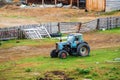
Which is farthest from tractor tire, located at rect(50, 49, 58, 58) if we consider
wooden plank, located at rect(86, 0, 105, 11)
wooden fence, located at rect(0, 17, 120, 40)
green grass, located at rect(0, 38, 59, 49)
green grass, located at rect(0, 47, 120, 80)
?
wooden plank, located at rect(86, 0, 105, 11)

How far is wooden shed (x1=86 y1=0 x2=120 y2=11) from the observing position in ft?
194

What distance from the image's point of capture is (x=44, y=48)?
1321 inches

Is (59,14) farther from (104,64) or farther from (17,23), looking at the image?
(104,64)

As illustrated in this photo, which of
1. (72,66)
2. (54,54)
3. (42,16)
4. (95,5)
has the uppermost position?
(95,5)

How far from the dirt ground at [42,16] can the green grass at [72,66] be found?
68.2ft

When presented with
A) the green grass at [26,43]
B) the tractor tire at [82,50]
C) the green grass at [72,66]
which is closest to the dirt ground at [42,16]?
the green grass at [26,43]

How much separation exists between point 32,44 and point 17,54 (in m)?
4.16

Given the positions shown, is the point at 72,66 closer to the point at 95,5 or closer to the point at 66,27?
the point at 66,27

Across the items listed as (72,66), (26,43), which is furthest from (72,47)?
(26,43)

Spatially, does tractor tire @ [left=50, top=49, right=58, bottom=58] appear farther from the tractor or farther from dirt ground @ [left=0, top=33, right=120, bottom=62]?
dirt ground @ [left=0, top=33, right=120, bottom=62]

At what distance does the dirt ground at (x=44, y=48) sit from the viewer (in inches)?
1200

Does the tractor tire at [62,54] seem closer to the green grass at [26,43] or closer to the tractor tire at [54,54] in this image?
the tractor tire at [54,54]

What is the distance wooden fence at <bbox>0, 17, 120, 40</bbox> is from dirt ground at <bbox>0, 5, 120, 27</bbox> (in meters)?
7.77

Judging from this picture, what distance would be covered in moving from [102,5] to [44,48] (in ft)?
91.8
